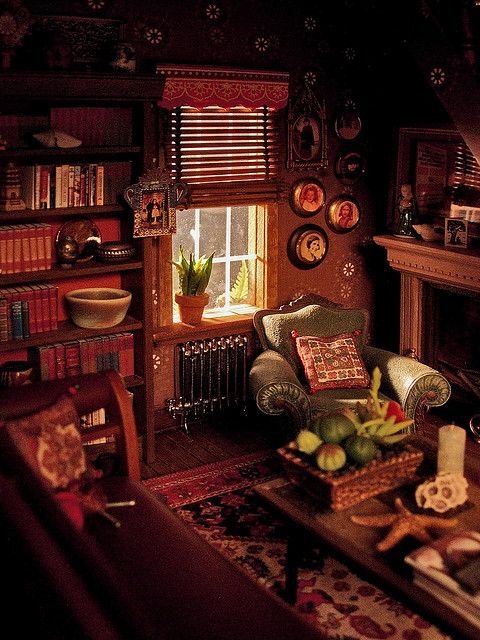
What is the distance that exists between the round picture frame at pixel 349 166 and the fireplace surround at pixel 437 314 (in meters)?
0.45

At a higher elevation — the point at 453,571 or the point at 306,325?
the point at 306,325

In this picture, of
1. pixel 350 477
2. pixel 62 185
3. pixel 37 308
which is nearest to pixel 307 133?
pixel 62 185

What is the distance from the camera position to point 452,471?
3.24m

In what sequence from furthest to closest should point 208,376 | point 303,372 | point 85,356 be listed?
point 208,376, point 303,372, point 85,356

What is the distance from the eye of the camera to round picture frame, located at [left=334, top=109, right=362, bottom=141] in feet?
17.9

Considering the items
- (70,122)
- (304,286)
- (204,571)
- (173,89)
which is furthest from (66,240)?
(204,571)

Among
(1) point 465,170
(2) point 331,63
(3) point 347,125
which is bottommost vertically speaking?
(1) point 465,170

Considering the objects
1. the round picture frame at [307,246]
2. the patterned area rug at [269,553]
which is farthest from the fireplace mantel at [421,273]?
the patterned area rug at [269,553]

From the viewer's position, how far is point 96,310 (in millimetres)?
4391

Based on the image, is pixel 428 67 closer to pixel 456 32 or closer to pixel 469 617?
pixel 456 32

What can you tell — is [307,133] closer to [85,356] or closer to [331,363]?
[331,363]

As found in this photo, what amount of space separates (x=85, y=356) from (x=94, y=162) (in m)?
1.06

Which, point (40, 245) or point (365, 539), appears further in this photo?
point (40, 245)

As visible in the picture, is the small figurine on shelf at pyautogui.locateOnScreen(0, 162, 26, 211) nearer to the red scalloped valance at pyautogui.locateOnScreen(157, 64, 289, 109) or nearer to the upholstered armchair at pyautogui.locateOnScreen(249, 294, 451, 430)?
the red scalloped valance at pyautogui.locateOnScreen(157, 64, 289, 109)
